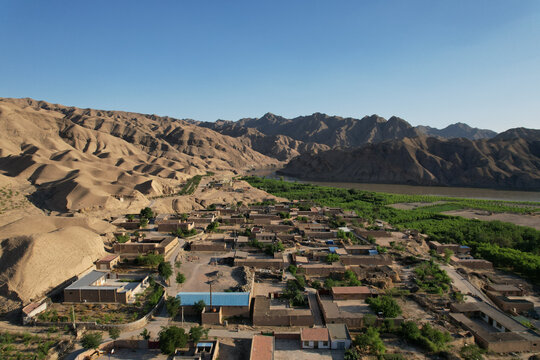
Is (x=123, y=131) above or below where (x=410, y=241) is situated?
above

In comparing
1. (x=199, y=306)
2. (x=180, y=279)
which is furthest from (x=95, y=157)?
(x=199, y=306)

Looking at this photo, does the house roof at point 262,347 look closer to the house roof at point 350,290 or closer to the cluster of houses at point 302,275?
the cluster of houses at point 302,275

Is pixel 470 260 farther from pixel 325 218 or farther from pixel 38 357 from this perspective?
pixel 38 357

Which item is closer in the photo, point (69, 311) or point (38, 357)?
point (38, 357)

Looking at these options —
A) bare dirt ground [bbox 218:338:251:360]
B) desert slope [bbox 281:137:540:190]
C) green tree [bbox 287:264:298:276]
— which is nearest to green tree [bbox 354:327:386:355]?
bare dirt ground [bbox 218:338:251:360]

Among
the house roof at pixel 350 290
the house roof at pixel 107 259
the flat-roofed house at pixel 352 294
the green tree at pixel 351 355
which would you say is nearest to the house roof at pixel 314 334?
the green tree at pixel 351 355

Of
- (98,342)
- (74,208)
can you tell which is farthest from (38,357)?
(74,208)
